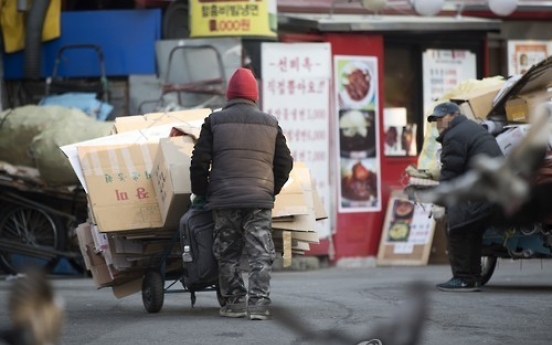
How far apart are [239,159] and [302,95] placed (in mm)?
7279

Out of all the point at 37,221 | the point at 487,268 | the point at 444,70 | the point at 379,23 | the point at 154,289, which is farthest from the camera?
the point at 444,70

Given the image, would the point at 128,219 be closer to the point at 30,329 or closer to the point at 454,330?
the point at 454,330

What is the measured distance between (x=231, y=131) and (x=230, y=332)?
65.9 inches

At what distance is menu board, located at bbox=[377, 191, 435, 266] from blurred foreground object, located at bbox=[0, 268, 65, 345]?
1254 centimetres

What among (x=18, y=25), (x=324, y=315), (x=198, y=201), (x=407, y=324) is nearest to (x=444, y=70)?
(x=18, y=25)

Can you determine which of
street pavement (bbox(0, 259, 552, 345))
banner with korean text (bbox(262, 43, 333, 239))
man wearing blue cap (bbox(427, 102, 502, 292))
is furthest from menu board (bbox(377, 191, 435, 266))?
man wearing blue cap (bbox(427, 102, 502, 292))

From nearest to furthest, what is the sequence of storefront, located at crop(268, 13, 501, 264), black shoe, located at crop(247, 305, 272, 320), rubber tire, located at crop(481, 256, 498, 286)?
1. black shoe, located at crop(247, 305, 272, 320)
2. rubber tire, located at crop(481, 256, 498, 286)
3. storefront, located at crop(268, 13, 501, 264)

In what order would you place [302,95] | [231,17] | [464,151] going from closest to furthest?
1. [464,151]
2. [231,17]
3. [302,95]

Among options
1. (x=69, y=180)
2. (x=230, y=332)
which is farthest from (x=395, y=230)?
(x=230, y=332)

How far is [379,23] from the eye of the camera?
59.0ft

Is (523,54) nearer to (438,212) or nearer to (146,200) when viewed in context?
(438,212)

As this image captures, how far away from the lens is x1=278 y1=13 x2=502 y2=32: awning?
17.6m

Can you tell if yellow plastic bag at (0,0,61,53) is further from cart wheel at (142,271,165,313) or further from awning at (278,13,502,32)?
cart wheel at (142,271,165,313)

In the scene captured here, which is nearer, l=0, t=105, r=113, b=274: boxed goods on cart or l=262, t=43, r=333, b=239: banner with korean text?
l=0, t=105, r=113, b=274: boxed goods on cart
